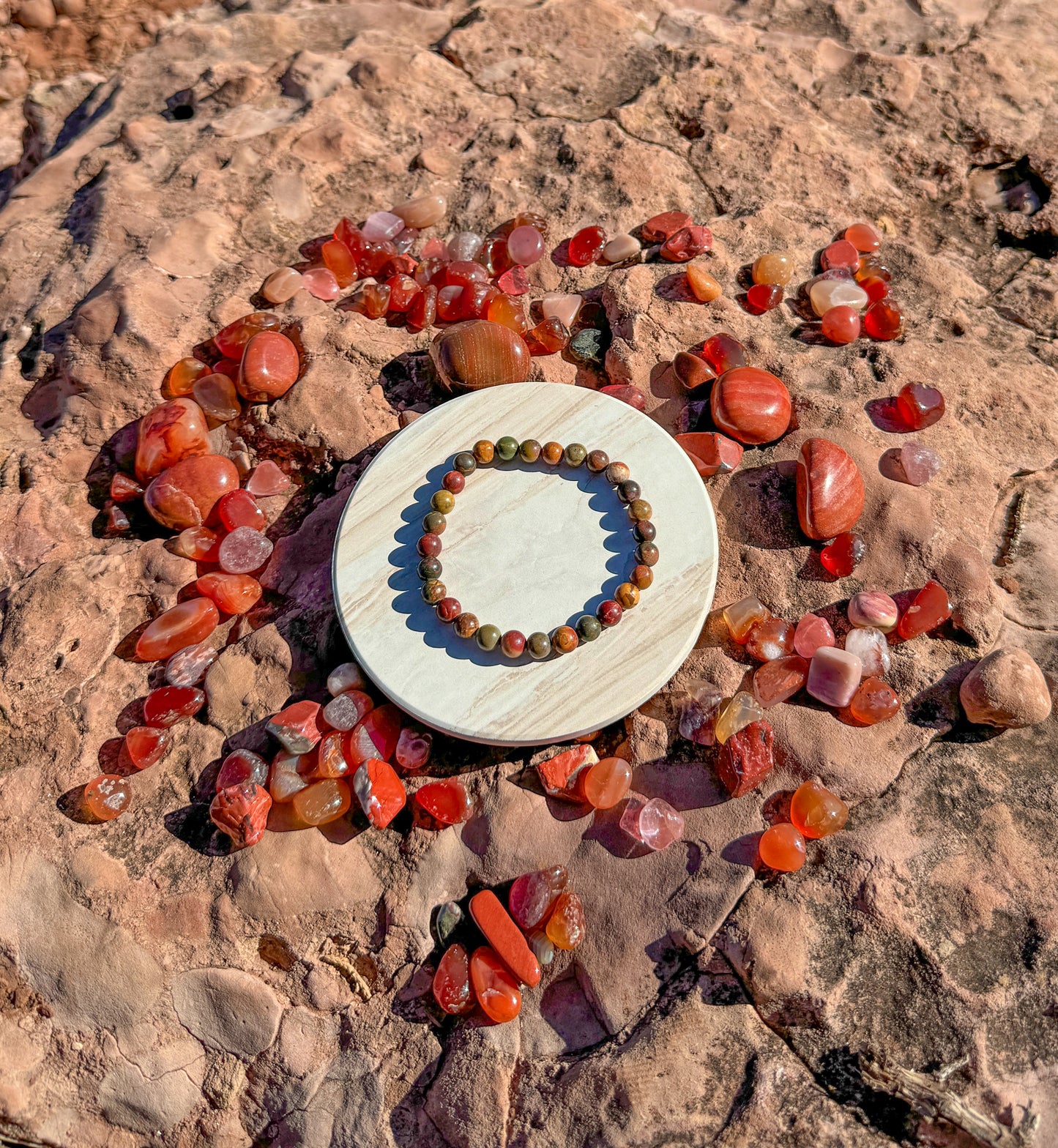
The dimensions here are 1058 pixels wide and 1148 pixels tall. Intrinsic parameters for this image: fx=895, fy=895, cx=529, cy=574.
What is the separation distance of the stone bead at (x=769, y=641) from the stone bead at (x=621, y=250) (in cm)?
146

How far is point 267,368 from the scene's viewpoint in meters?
2.85

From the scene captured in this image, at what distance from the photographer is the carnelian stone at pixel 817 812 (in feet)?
7.25

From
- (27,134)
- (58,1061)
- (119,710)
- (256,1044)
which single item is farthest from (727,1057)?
(27,134)

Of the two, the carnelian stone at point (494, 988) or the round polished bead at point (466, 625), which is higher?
the round polished bead at point (466, 625)

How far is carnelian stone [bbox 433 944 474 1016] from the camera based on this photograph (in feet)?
7.05

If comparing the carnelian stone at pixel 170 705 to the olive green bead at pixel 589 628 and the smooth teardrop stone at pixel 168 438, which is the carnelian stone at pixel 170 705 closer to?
the smooth teardrop stone at pixel 168 438

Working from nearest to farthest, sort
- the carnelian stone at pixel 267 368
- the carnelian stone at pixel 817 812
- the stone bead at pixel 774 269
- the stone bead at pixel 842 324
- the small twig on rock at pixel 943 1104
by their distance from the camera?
the small twig on rock at pixel 943 1104 → the carnelian stone at pixel 817 812 → the carnelian stone at pixel 267 368 → the stone bead at pixel 842 324 → the stone bead at pixel 774 269

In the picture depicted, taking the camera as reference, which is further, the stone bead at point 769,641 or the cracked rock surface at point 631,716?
the stone bead at point 769,641

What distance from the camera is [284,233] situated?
3318 millimetres

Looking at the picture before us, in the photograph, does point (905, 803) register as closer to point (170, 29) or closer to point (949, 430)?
point (949, 430)

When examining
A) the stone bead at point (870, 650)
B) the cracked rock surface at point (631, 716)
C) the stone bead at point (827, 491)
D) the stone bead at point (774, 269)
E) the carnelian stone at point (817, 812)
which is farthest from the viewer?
the stone bead at point (774, 269)

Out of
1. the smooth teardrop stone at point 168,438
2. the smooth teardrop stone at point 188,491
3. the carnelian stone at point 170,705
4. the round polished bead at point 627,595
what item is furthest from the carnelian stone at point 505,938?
the smooth teardrop stone at point 168,438

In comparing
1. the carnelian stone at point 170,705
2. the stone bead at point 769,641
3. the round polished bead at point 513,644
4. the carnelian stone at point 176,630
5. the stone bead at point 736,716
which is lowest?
the carnelian stone at point 170,705

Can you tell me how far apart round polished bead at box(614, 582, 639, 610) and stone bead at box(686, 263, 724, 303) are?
1.17m
